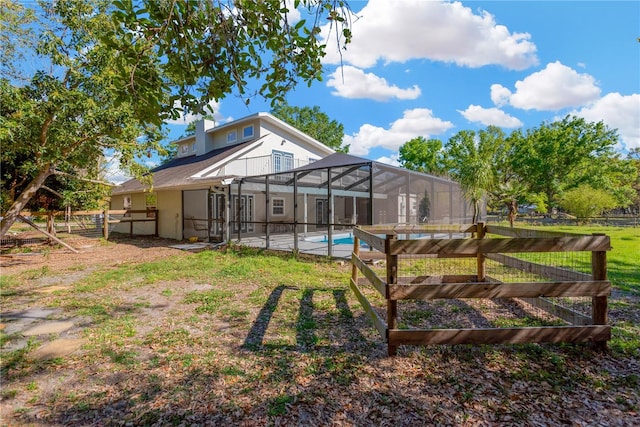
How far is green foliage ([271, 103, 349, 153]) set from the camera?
3716 centimetres

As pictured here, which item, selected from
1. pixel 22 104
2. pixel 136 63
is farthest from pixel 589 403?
pixel 22 104

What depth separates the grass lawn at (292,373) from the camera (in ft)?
7.29

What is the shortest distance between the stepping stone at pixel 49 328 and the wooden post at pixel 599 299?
6.06 m

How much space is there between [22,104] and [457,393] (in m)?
9.78

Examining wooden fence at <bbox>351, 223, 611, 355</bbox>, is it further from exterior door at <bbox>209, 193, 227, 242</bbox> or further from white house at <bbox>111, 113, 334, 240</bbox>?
exterior door at <bbox>209, 193, 227, 242</bbox>

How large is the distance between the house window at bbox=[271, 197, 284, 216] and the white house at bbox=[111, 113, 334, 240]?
5.64 feet

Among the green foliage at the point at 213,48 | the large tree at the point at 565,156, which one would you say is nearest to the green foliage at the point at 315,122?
the large tree at the point at 565,156

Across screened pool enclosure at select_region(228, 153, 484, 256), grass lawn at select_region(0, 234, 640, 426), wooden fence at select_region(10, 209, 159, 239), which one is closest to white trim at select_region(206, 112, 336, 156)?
screened pool enclosure at select_region(228, 153, 484, 256)

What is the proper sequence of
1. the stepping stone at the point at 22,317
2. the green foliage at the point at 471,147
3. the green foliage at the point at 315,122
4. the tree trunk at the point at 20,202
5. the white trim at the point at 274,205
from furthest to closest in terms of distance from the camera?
the green foliage at the point at 315,122
the green foliage at the point at 471,147
the white trim at the point at 274,205
the tree trunk at the point at 20,202
the stepping stone at the point at 22,317

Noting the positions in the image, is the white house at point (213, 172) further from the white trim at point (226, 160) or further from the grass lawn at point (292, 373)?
the grass lawn at point (292, 373)

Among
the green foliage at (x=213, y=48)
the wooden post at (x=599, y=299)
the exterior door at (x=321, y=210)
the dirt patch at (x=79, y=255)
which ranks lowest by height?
the dirt patch at (x=79, y=255)

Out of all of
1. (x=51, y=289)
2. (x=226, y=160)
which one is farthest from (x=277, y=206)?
(x=51, y=289)

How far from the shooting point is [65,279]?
6.96m

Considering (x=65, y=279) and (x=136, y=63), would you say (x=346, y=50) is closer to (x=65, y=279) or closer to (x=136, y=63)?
(x=136, y=63)
